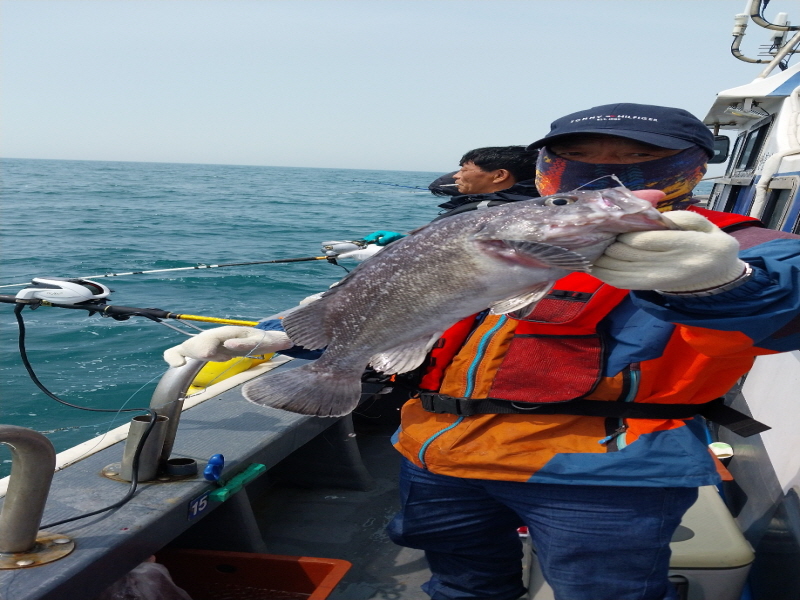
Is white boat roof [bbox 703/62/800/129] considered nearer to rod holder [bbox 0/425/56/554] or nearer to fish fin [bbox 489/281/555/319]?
fish fin [bbox 489/281/555/319]

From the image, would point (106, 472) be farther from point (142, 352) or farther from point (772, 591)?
point (142, 352)

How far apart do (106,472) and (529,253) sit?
Result: 2334 millimetres

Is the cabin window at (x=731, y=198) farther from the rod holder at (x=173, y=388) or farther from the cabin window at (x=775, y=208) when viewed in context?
the rod holder at (x=173, y=388)

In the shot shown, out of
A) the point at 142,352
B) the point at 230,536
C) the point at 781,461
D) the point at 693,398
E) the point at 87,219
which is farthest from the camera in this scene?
the point at 87,219

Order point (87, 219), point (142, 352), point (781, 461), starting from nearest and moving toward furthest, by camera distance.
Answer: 1. point (781, 461)
2. point (142, 352)
3. point (87, 219)

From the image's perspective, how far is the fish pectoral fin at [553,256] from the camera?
154 centimetres

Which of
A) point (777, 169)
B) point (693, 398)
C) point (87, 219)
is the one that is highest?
point (777, 169)

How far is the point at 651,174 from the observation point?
210 centimetres

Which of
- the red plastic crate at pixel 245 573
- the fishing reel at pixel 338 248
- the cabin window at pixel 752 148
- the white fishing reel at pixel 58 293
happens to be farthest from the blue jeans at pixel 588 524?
the cabin window at pixel 752 148

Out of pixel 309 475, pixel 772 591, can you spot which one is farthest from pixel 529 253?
pixel 309 475

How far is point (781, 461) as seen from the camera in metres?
3.13

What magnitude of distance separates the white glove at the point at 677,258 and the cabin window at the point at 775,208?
4.63m

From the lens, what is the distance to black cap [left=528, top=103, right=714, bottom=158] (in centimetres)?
200

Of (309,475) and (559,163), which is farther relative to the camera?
(309,475)
